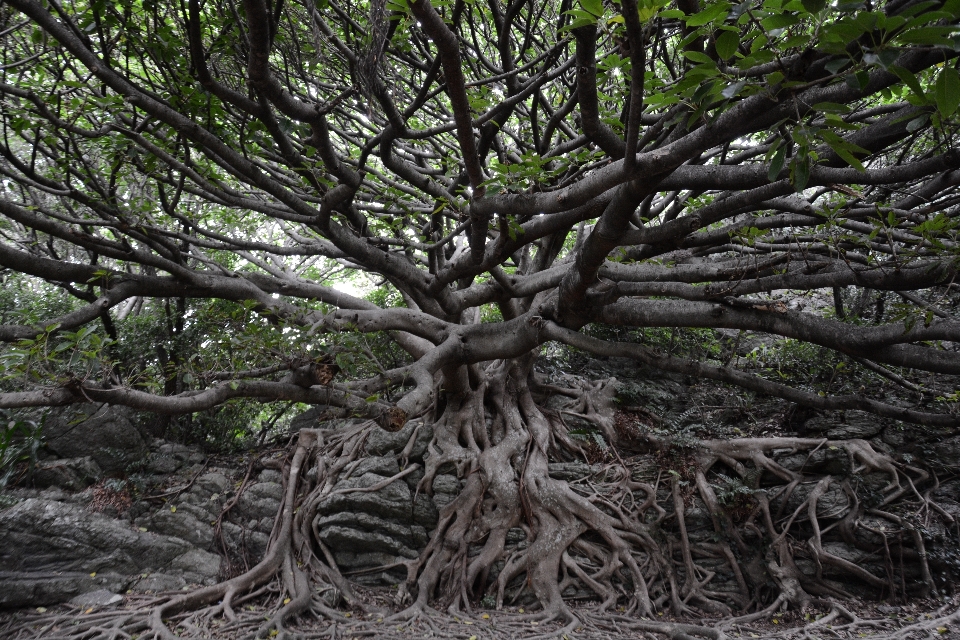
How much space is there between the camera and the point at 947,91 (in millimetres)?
1424

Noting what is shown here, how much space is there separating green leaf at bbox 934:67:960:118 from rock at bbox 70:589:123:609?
611 cm

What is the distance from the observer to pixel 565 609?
4.52 m

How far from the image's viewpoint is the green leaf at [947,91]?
140 centimetres

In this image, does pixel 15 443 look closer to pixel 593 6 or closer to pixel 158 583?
pixel 158 583

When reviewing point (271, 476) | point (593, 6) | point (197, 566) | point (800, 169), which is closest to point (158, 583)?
point (197, 566)

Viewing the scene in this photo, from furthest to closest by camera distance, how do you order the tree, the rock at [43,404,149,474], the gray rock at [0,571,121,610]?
the rock at [43,404,149,474]
the gray rock at [0,571,121,610]
the tree

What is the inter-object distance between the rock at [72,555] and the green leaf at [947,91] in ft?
20.2

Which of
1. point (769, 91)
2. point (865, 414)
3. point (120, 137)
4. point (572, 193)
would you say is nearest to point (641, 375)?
point (865, 414)

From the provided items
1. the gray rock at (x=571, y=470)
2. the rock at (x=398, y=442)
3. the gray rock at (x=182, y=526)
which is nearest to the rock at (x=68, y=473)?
the gray rock at (x=182, y=526)

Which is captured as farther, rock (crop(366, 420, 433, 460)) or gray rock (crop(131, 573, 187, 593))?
rock (crop(366, 420, 433, 460))

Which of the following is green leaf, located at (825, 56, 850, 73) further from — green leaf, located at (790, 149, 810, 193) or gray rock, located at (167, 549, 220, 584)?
gray rock, located at (167, 549, 220, 584)

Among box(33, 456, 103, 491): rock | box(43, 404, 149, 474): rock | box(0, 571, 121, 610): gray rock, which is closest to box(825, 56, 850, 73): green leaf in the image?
box(0, 571, 121, 610): gray rock

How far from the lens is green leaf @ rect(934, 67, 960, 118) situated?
1.40 m

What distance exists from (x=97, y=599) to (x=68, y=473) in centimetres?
176
